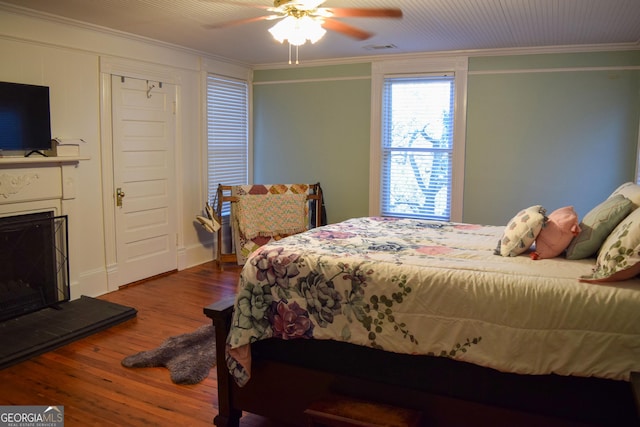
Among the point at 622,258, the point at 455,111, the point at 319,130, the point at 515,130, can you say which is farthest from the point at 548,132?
the point at 622,258

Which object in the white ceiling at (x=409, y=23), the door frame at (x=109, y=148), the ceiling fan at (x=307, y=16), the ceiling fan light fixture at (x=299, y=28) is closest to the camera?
the ceiling fan at (x=307, y=16)

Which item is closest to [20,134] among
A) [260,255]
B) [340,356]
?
[260,255]

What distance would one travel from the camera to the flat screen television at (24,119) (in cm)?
370

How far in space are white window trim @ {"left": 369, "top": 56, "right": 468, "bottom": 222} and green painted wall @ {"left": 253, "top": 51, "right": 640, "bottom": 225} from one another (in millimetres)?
73

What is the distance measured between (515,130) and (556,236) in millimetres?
3035

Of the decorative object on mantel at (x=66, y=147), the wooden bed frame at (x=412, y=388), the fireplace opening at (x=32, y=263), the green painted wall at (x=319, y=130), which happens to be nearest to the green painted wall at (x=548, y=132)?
the green painted wall at (x=319, y=130)

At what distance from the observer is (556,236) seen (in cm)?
242

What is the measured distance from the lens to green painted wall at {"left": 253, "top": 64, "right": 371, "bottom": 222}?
5891 mm

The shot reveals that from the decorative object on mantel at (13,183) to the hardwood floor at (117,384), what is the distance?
120 centimetres

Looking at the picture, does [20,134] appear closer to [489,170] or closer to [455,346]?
[455,346]

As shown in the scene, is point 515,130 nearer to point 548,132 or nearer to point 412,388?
point 548,132

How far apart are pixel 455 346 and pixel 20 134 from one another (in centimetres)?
345

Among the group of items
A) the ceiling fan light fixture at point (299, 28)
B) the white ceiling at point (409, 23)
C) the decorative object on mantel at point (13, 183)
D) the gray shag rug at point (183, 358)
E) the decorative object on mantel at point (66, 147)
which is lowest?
the gray shag rug at point (183, 358)

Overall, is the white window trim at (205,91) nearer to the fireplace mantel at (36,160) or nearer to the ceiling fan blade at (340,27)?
the fireplace mantel at (36,160)
